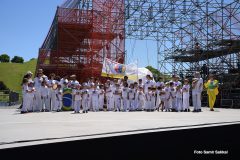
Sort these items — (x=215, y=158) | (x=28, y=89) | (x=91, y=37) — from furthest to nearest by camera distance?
(x=91, y=37), (x=28, y=89), (x=215, y=158)

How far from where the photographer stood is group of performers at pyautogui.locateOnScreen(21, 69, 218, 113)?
14.7 m

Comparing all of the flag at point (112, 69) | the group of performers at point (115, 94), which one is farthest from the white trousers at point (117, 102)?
the flag at point (112, 69)

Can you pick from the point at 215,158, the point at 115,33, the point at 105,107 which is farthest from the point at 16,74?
the point at 215,158

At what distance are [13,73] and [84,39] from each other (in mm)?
61014

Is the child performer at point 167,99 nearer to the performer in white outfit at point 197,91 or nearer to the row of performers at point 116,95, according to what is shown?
the row of performers at point 116,95

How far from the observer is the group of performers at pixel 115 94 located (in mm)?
14656

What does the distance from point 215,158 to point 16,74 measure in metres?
79.7

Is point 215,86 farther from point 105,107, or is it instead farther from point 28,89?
point 28,89

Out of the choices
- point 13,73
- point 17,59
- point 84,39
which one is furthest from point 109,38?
point 17,59

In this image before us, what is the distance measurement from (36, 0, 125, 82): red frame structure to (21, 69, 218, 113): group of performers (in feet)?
23.4

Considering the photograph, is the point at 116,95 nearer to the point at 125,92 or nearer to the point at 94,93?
the point at 125,92

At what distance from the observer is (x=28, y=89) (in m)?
13.9

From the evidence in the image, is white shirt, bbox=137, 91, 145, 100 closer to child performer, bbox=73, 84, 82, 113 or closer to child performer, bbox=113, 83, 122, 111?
child performer, bbox=113, 83, 122, 111

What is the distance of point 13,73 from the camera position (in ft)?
271
